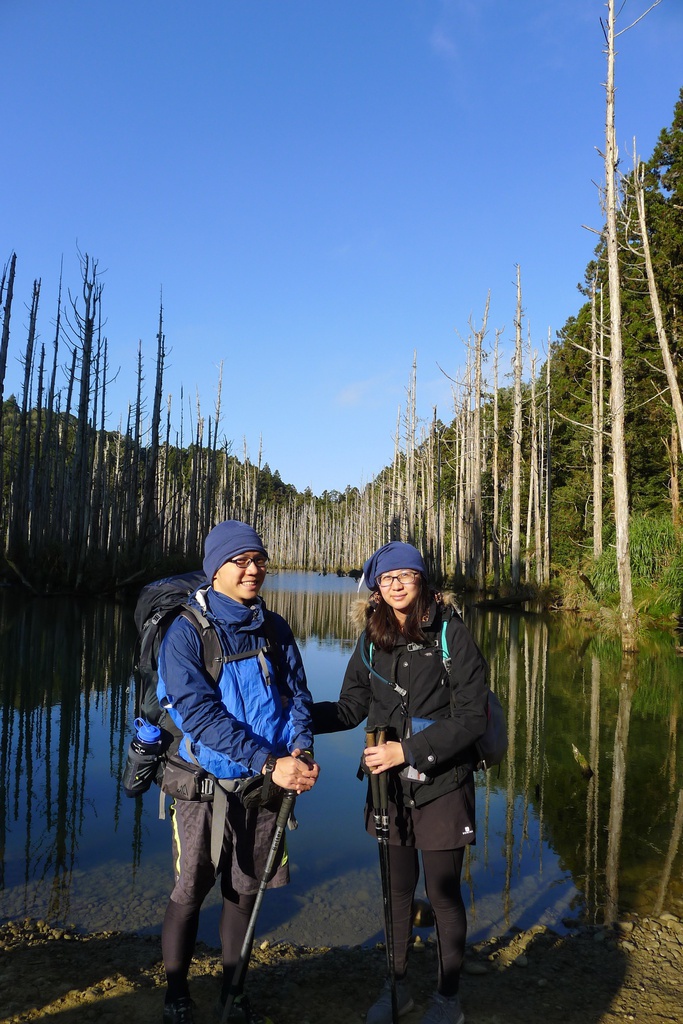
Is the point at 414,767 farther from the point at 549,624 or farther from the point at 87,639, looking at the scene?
the point at 549,624

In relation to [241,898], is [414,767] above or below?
above

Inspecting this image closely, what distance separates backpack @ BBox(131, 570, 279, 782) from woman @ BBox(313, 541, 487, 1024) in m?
0.50

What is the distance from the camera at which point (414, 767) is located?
3.01 meters

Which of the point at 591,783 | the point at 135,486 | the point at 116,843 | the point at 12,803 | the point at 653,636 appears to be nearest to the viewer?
the point at 116,843

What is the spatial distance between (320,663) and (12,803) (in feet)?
25.8

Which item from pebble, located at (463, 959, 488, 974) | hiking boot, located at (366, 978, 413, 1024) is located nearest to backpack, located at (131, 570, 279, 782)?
hiking boot, located at (366, 978, 413, 1024)

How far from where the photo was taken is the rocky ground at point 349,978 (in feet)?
10.1

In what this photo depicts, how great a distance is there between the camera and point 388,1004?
3078mm

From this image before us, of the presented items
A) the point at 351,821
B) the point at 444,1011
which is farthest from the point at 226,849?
the point at 351,821

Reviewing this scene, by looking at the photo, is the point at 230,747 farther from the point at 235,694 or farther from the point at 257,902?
the point at 257,902

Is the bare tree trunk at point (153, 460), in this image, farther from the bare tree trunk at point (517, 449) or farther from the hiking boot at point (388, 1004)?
the hiking boot at point (388, 1004)

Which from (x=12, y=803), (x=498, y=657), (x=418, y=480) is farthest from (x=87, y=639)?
(x=418, y=480)

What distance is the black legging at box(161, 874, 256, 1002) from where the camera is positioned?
2896mm

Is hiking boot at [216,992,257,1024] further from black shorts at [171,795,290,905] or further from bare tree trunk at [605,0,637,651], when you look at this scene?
bare tree trunk at [605,0,637,651]
